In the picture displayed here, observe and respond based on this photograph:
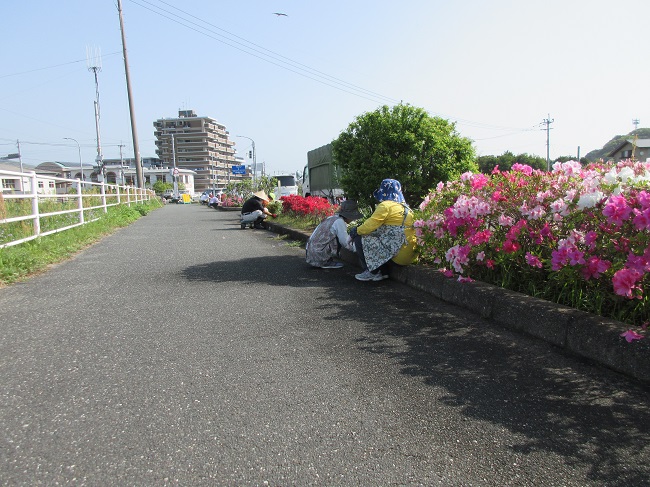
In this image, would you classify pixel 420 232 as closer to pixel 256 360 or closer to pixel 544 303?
pixel 544 303

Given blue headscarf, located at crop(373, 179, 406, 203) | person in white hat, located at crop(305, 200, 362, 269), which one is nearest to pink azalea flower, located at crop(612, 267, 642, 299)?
blue headscarf, located at crop(373, 179, 406, 203)

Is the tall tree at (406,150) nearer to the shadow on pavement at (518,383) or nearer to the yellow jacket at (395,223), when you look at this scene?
the yellow jacket at (395,223)

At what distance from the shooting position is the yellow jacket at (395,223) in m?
5.38

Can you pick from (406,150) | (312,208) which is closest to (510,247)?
(406,150)

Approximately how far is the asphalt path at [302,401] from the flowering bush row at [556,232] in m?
0.52

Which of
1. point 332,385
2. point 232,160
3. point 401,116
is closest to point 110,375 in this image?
point 332,385

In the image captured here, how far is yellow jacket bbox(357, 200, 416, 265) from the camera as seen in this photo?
5375 millimetres

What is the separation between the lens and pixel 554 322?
10.8 feet

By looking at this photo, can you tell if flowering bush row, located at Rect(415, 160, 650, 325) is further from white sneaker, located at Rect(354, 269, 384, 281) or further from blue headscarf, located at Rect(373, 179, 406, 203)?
white sneaker, located at Rect(354, 269, 384, 281)

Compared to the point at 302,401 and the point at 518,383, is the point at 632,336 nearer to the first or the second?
the point at 518,383

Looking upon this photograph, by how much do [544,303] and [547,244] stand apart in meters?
0.53

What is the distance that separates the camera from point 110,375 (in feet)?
9.60

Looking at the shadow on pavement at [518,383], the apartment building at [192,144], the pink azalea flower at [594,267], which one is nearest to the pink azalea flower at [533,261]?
the pink azalea flower at [594,267]

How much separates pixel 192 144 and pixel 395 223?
120062 millimetres
